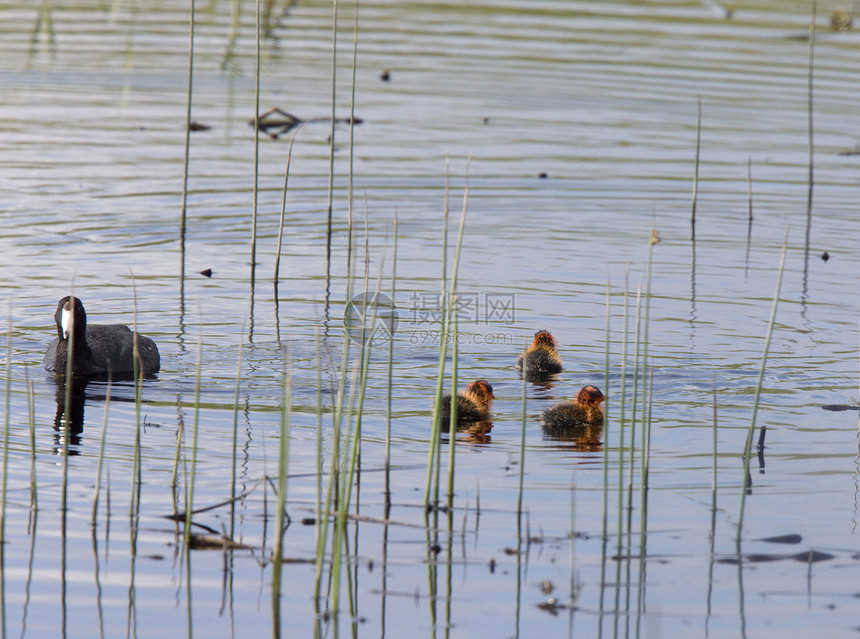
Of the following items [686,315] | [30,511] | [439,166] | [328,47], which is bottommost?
[30,511]

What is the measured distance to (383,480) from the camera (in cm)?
654

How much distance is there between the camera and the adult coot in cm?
868

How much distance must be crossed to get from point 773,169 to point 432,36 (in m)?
9.90

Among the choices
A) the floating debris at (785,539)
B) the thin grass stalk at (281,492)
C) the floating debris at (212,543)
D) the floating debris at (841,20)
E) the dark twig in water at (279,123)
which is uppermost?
the floating debris at (841,20)

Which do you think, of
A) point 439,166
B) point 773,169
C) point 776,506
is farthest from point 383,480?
point 773,169

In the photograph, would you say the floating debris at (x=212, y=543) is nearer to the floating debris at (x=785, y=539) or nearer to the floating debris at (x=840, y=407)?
the floating debris at (x=785, y=539)

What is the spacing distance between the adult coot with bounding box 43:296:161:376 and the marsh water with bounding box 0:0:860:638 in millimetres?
242

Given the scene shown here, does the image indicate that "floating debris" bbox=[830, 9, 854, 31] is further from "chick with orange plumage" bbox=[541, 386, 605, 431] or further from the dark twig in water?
"chick with orange plumage" bbox=[541, 386, 605, 431]

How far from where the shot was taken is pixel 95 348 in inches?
354

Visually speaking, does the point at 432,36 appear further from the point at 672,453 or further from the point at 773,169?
the point at 672,453

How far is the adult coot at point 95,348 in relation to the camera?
868cm

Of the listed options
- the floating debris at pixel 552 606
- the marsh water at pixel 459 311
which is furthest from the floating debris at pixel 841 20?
the floating debris at pixel 552 606

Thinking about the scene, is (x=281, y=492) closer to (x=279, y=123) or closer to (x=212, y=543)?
(x=212, y=543)

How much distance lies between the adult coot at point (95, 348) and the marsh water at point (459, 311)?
0.24 metres
